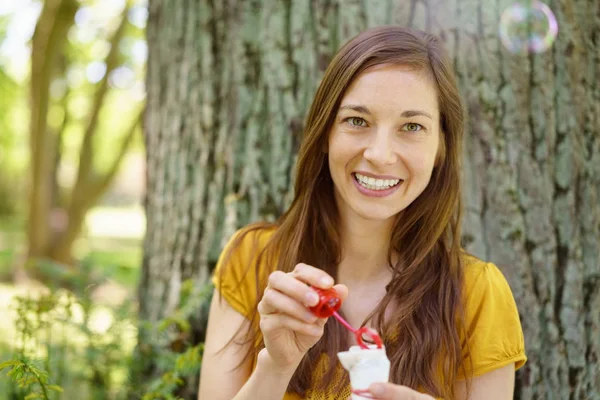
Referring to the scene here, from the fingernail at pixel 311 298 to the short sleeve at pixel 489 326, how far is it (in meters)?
0.74

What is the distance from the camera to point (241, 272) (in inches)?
90.9

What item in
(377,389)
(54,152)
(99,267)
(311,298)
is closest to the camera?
(377,389)

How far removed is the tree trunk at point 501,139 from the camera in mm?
2559

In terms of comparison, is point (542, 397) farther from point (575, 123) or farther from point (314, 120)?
point (314, 120)

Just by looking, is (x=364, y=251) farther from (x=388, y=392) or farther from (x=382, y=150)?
(x=388, y=392)

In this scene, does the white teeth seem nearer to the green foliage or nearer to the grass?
the green foliage

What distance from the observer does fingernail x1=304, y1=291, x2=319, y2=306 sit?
1.56 m

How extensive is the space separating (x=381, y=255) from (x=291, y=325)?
72 centimetres

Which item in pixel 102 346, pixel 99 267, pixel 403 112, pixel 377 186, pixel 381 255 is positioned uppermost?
pixel 403 112

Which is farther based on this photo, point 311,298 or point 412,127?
point 412,127

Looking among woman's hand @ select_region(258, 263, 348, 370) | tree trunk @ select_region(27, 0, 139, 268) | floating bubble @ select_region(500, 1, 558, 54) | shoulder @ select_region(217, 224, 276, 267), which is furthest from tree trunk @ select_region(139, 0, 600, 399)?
tree trunk @ select_region(27, 0, 139, 268)

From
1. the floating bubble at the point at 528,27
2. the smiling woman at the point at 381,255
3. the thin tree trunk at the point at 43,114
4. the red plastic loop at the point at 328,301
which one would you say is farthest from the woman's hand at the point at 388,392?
the thin tree trunk at the point at 43,114

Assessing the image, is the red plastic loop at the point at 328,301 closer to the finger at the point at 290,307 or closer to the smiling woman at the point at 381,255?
the finger at the point at 290,307

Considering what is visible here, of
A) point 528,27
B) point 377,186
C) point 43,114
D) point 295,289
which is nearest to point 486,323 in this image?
point 377,186
